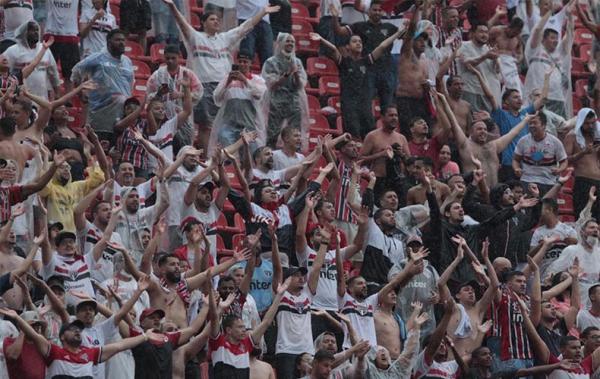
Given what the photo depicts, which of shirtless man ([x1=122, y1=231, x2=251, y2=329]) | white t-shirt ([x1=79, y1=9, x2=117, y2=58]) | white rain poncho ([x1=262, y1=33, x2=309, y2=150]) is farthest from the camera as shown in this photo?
white t-shirt ([x1=79, y1=9, x2=117, y2=58])

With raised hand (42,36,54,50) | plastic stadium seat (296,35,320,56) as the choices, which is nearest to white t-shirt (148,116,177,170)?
raised hand (42,36,54,50)

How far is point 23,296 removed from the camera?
19.6m

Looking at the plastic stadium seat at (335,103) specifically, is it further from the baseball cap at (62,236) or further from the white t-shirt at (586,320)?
the baseball cap at (62,236)

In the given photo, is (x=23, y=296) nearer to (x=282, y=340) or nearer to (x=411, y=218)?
(x=282, y=340)

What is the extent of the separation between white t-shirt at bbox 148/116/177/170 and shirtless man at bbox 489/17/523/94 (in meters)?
4.88

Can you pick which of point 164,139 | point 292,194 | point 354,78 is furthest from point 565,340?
point 164,139

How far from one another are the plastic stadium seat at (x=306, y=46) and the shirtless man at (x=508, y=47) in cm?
210

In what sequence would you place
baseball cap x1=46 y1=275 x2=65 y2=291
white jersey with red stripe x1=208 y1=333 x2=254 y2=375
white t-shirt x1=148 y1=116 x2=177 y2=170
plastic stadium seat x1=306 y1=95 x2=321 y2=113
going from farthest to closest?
plastic stadium seat x1=306 y1=95 x2=321 y2=113 → white t-shirt x1=148 y1=116 x2=177 y2=170 → white jersey with red stripe x1=208 y1=333 x2=254 y2=375 → baseball cap x1=46 y1=275 x2=65 y2=291

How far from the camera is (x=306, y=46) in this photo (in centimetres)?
2678

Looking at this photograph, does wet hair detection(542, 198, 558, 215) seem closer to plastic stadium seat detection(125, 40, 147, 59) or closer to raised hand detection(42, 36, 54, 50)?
plastic stadium seat detection(125, 40, 147, 59)

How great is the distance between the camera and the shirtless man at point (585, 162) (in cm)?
2480

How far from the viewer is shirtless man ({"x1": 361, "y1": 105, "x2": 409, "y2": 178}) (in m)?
23.7

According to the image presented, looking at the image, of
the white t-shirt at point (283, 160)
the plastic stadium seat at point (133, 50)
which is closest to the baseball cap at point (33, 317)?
the white t-shirt at point (283, 160)

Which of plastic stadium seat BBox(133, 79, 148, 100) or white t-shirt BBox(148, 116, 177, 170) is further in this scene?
plastic stadium seat BBox(133, 79, 148, 100)
